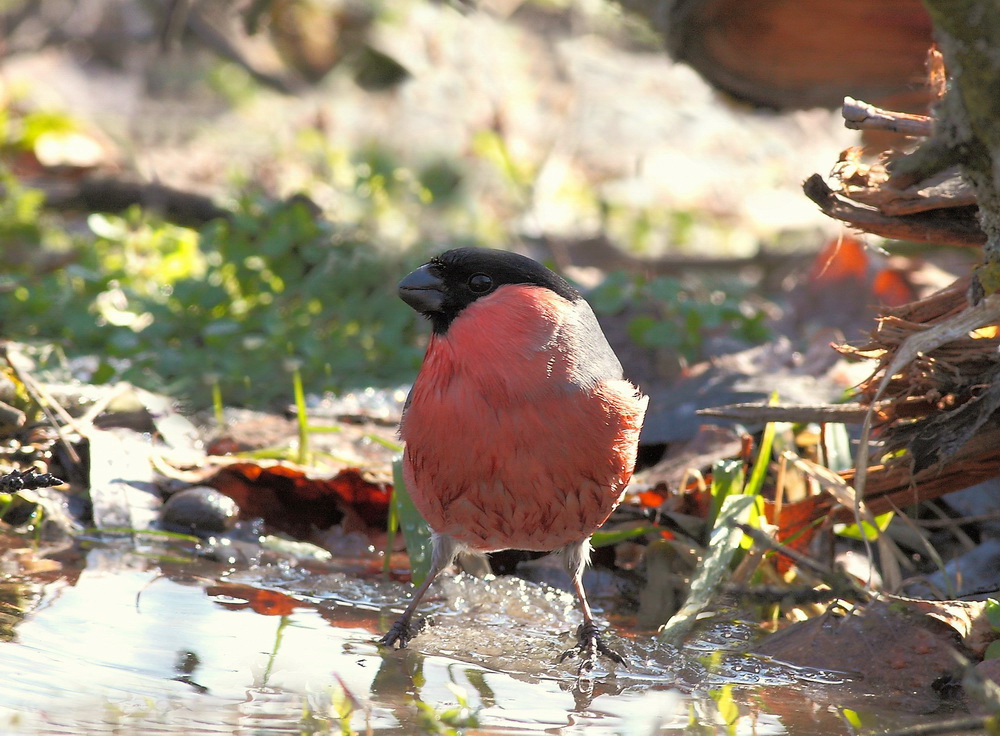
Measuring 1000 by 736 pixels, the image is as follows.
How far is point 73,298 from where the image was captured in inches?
205

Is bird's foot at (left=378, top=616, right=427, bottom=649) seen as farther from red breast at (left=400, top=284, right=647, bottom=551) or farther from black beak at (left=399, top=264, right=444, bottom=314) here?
black beak at (left=399, top=264, right=444, bottom=314)

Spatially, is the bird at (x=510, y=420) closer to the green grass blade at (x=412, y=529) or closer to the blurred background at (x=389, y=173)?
the green grass blade at (x=412, y=529)

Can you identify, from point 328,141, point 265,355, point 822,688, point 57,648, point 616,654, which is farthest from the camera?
point 328,141

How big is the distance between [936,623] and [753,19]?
10.6 feet

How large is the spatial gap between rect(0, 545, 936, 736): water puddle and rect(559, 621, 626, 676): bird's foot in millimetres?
43

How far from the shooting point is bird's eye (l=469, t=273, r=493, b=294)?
3221 mm

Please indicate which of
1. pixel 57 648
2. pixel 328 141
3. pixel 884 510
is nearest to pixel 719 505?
pixel 884 510

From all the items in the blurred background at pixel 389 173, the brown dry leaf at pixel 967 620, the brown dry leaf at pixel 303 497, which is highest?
the blurred background at pixel 389 173

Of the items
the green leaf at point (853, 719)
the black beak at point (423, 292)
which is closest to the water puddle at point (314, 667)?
the green leaf at point (853, 719)

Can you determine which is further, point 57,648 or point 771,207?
point 771,207

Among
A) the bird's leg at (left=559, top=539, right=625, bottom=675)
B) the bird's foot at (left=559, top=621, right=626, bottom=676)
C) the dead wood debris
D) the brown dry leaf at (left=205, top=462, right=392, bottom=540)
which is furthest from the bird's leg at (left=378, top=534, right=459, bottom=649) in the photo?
the dead wood debris

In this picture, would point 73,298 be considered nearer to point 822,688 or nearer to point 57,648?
point 57,648

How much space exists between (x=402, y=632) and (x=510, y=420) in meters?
0.60

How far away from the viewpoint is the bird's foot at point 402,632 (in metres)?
2.93
